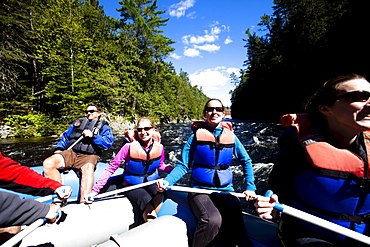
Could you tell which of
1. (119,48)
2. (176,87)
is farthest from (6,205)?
(176,87)

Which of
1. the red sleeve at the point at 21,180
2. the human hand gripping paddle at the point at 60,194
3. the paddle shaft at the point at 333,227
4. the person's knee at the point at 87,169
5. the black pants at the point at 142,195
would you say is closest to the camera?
the paddle shaft at the point at 333,227

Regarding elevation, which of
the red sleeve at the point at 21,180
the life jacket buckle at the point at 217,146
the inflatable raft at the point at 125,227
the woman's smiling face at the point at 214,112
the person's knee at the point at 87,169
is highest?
the woman's smiling face at the point at 214,112

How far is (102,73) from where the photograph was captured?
40.3ft

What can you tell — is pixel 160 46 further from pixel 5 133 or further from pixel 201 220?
pixel 201 220

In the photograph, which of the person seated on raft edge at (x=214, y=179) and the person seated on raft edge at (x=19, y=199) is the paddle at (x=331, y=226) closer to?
the person seated on raft edge at (x=214, y=179)

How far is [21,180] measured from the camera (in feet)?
4.53

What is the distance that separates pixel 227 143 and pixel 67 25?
42.1 feet

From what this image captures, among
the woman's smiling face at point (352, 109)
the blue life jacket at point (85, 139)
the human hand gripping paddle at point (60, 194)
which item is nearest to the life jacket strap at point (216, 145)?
the woman's smiling face at point (352, 109)

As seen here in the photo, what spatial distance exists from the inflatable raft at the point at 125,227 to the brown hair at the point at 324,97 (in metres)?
1.11

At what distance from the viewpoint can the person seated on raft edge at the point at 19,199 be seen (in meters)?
1.00

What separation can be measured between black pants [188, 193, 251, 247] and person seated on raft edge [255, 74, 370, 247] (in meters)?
0.45

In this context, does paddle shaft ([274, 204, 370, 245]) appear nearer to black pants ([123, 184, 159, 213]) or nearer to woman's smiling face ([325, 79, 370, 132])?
woman's smiling face ([325, 79, 370, 132])

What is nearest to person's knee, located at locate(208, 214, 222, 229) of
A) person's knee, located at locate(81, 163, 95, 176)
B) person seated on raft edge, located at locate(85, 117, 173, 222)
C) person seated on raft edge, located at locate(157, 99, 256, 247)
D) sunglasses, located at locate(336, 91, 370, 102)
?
person seated on raft edge, located at locate(157, 99, 256, 247)

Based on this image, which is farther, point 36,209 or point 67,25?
point 67,25
